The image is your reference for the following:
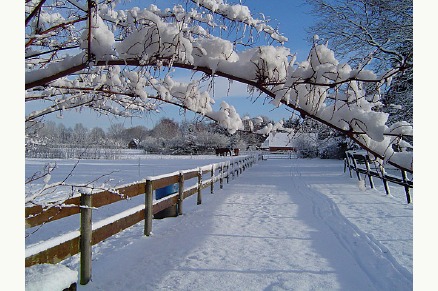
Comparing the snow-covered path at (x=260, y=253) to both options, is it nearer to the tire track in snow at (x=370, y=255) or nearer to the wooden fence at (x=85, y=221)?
the tire track in snow at (x=370, y=255)

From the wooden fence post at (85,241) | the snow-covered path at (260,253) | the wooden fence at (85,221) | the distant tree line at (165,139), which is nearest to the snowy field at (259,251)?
the snow-covered path at (260,253)

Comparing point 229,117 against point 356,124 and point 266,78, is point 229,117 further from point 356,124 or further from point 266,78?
point 356,124

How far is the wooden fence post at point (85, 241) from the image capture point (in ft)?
10.8

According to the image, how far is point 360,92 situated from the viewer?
6.19ft

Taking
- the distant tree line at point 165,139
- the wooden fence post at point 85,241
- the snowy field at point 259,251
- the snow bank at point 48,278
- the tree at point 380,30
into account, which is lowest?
the snowy field at point 259,251

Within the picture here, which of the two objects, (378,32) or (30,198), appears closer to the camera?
(30,198)

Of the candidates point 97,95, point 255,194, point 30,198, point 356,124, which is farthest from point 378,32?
point 30,198

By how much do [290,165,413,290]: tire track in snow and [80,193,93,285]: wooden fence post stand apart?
Result: 279cm

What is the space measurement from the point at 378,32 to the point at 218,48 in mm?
9308

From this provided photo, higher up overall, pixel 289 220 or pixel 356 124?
pixel 356 124

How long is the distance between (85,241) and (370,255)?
3331mm

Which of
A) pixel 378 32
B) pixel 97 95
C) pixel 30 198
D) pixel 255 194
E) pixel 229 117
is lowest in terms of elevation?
pixel 255 194

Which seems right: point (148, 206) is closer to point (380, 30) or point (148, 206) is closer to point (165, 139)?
point (380, 30)

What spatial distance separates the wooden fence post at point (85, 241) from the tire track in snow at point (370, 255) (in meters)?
2.79
